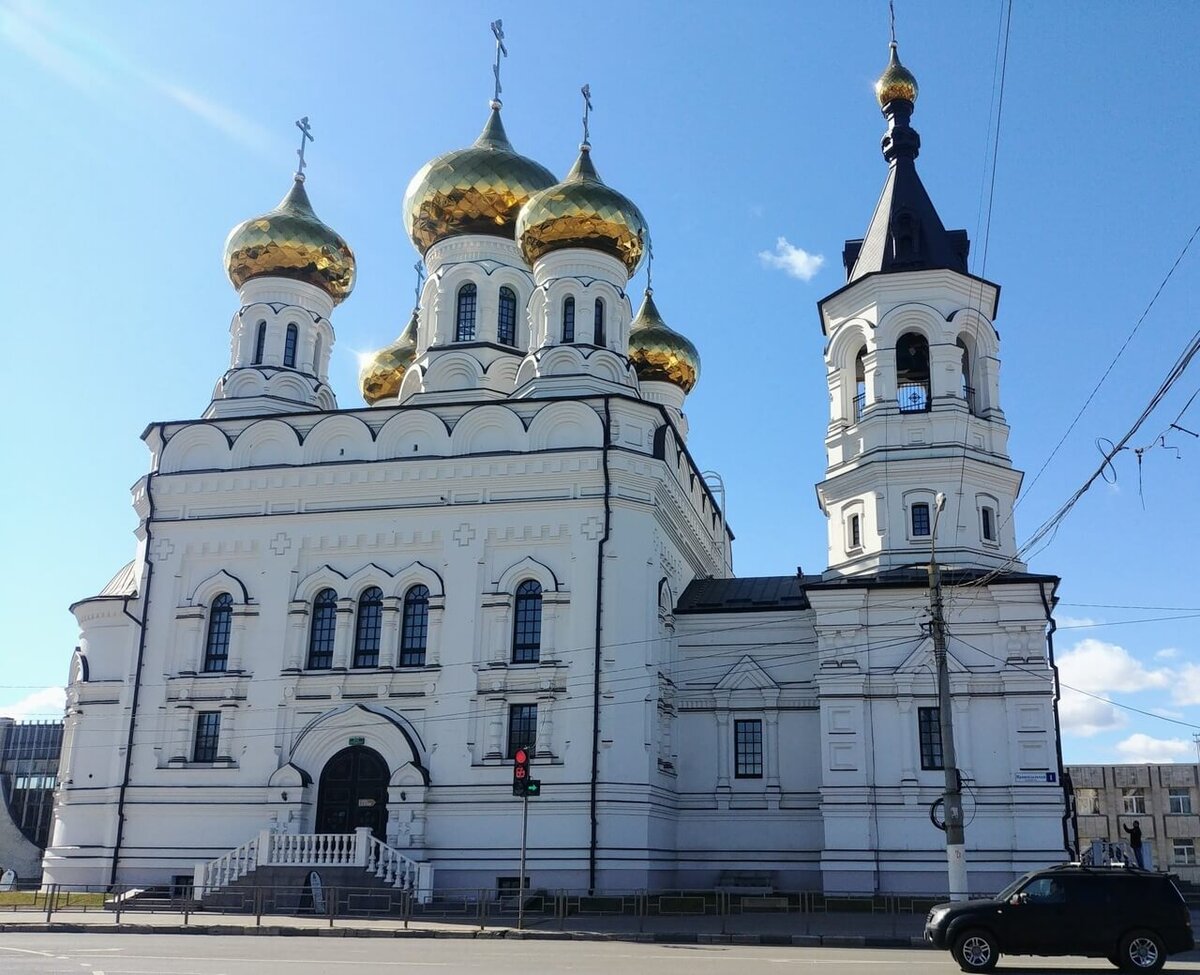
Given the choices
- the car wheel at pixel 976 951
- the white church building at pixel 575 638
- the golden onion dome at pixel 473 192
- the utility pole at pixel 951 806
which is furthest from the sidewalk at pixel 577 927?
the golden onion dome at pixel 473 192

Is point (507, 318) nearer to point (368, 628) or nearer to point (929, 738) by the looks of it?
point (368, 628)

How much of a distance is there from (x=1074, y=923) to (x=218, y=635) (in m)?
19.4

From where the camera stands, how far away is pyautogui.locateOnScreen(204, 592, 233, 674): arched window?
26.5 meters

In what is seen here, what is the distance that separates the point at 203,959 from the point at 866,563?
16.2m

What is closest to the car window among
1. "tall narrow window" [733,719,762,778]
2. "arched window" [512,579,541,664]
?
"tall narrow window" [733,719,762,778]

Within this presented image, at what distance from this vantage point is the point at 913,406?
26484mm

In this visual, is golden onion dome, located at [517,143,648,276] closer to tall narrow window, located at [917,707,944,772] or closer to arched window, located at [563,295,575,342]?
arched window, located at [563,295,575,342]

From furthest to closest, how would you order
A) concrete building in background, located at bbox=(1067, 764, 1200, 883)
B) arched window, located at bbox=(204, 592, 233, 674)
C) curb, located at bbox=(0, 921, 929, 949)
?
concrete building in background, located at bbox=(1067, 764, 1200, 883) → arched window, located at bbox=(204, 592, 233, 674) → curb, located at bbox=(0, 921, 929, 949)

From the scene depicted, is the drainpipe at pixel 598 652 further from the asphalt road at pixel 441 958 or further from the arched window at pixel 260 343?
the arched window at pixel 260 343

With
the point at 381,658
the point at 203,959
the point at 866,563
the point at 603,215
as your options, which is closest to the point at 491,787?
the point at 381,658

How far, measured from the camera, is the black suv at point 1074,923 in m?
12.7

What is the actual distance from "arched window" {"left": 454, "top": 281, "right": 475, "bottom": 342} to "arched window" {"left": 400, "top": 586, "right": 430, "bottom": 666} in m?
7.72

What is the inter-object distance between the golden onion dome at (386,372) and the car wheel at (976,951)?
25125 millimetres

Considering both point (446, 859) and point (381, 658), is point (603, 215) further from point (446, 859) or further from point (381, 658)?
point (446, 859)
